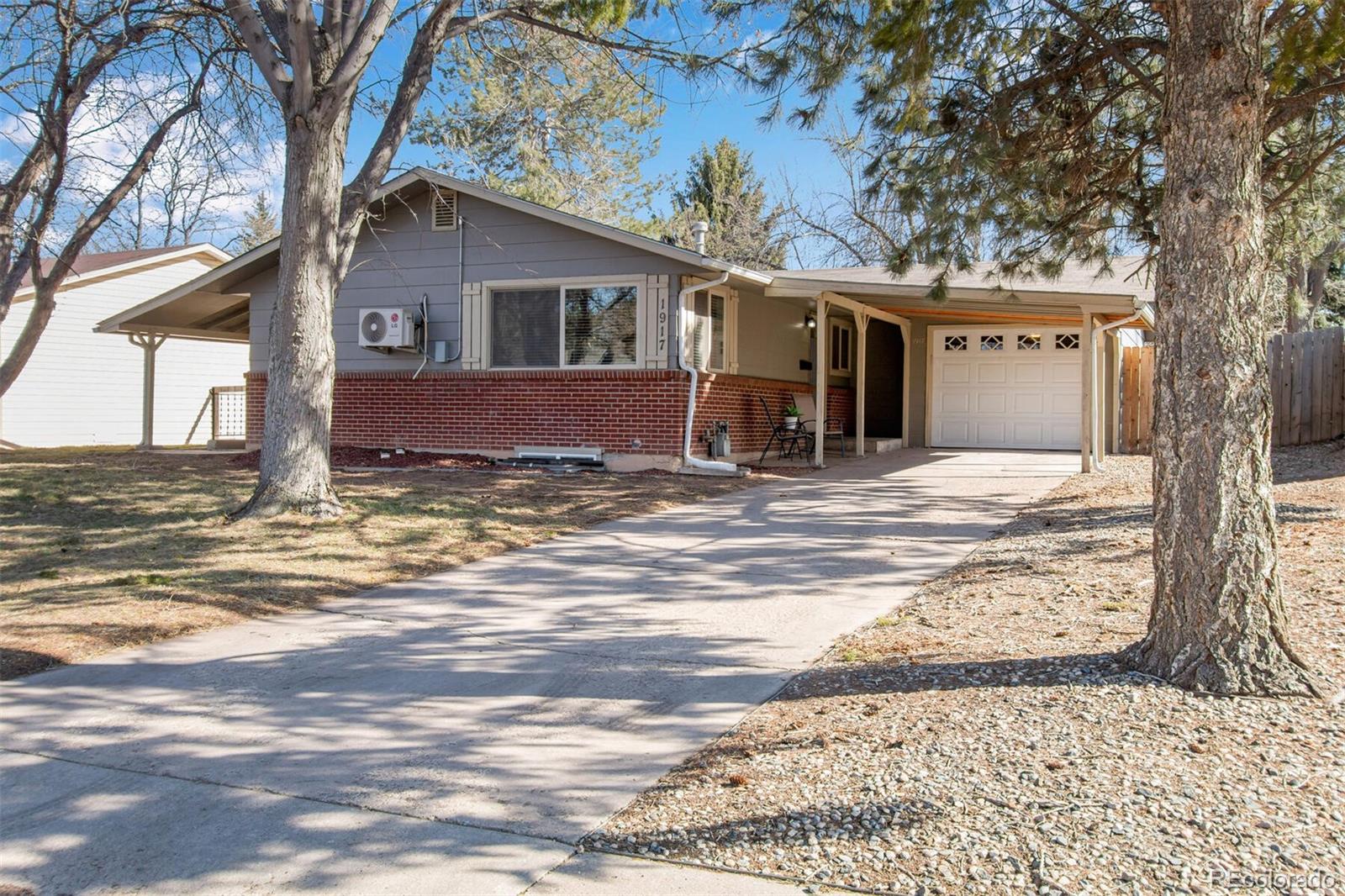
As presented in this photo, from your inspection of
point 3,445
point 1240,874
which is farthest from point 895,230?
point 3,445

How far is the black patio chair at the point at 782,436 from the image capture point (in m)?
16.2

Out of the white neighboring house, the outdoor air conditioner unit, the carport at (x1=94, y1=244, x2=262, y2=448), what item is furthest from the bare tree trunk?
the white neighboring house

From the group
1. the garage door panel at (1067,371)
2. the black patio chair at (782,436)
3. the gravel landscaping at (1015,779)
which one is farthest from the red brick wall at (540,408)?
the gravel landscaping at (1015,779)

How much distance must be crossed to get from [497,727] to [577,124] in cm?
2257

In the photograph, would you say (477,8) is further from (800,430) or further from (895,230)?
(800,430)

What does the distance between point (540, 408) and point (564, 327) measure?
1224 millimetres

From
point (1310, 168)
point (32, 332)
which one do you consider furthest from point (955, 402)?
point (32, 332)

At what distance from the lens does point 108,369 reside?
74.6 feet

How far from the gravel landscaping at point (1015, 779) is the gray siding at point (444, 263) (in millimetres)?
9887

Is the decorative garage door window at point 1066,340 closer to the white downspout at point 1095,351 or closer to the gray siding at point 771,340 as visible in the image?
the white downspout at point 1095,351

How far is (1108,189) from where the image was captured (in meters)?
8.86

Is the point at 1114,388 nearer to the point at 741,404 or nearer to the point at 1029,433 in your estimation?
the point at 1029,433

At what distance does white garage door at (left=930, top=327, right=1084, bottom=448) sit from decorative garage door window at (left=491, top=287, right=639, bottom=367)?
23.1 ft

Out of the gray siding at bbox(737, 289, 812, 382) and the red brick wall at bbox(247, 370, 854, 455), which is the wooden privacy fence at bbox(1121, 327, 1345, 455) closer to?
the gray siding at bbox(737, 289, 812, 382)
